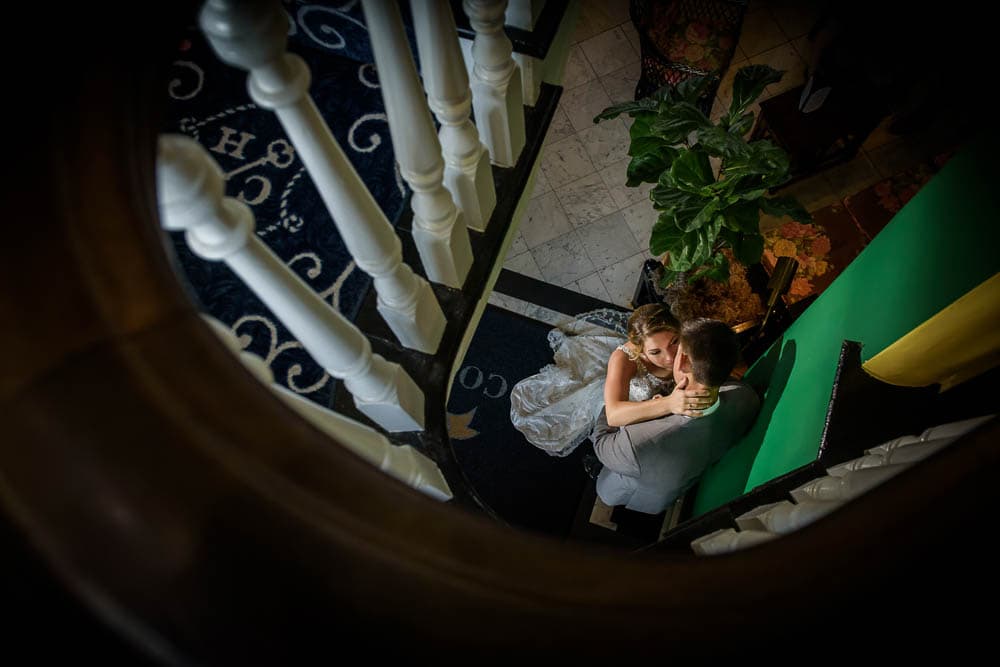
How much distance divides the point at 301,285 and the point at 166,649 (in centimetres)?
80

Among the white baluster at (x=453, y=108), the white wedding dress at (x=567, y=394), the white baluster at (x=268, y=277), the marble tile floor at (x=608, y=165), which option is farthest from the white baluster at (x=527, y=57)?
the marble tile floor at (x=608, y=165)

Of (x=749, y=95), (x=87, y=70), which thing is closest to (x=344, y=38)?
(x=749, y=95)

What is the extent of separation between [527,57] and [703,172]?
85cm

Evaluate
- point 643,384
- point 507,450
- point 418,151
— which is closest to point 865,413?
point 643,384

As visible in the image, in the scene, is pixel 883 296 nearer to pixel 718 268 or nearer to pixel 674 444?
pixel 718 268

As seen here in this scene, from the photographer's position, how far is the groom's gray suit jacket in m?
2.52

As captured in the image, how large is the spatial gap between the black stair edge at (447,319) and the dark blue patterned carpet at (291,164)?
0.13m

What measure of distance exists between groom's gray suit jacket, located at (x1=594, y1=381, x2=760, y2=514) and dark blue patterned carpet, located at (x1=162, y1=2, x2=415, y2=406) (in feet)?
4.29

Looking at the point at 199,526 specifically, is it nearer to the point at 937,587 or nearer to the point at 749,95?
the point at 937,587

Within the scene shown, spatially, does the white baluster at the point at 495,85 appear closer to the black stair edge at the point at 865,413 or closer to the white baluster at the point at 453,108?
the white baluster at the point at 453,108

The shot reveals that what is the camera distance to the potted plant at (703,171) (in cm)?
222

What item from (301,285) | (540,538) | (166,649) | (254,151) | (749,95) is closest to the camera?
(166,649)

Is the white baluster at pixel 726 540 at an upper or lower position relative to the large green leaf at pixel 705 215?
lower

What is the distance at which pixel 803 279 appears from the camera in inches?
139
